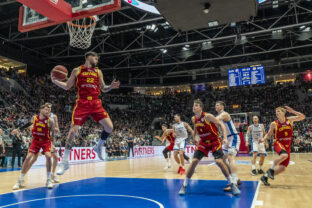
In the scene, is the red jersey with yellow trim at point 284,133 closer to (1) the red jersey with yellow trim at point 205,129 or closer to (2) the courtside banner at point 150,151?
(1) the red jersey with yellow trim at point 205,129

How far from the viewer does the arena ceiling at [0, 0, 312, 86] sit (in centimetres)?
1869

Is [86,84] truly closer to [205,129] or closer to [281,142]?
[205,129]

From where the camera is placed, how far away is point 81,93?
4.59m

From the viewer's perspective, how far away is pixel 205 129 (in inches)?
207

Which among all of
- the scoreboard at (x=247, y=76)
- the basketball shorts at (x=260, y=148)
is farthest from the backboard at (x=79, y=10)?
the scoreboard at (x=247, y=76)

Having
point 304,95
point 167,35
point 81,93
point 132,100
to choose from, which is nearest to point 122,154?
point 167,35

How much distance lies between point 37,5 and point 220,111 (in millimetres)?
5458

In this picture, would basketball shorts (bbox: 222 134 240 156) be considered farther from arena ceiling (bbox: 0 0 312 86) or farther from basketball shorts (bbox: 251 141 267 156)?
arena ceiling (bbox: 0 0 312 86)

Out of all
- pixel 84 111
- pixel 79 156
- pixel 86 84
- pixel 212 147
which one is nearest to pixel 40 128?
pixel 84 111

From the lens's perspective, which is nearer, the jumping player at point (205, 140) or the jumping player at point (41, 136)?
the jumping player at point (205, 140)

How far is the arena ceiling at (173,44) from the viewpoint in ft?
61.3

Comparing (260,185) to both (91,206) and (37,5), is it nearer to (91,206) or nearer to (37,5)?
(91,206)

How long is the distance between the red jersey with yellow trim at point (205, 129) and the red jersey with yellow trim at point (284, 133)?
1.78 meters

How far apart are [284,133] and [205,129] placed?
210cm
